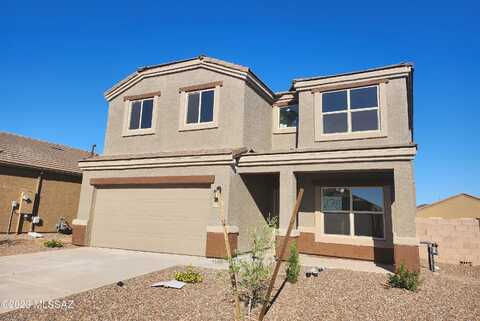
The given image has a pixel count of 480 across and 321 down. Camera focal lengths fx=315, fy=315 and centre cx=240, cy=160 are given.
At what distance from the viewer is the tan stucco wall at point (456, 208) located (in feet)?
93.4

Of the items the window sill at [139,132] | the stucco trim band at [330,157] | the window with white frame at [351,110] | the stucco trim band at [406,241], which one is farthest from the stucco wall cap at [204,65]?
the stucco trim band at [406,241]

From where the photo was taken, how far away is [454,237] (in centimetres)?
1280

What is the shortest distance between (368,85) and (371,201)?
4.55 m

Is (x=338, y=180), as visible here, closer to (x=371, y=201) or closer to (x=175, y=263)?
(x=371, y=201)

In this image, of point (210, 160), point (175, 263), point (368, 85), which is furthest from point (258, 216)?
point (368, 85)

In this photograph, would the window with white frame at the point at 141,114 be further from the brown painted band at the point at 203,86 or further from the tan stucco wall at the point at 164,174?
the tan stucco wall at the point at 164,174

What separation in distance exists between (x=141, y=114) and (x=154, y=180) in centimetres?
374

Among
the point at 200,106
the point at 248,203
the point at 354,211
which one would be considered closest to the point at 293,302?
the point at 248,203

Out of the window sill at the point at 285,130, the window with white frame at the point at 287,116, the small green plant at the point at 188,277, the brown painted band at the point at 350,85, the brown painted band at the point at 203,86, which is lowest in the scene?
the small green plant at the point at 188,277

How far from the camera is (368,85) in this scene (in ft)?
40.5

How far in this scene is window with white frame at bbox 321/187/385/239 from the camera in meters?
12.1

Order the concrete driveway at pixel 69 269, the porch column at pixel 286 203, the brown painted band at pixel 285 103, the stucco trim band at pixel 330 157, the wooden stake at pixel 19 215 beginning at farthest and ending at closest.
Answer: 1. the wooden stake at pixel 19 215
2. the brown painted band at pixel 285 103
3. the porch column at pixel 286 203
4. the stucco trim band at pixel 330 157
5. the concrete driveway at pixel 69 269

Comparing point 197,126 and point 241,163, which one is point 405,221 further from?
point 197,126

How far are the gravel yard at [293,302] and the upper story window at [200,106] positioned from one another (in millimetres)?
6653
